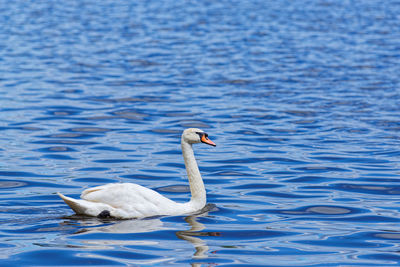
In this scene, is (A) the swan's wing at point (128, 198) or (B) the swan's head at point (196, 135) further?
(B) the swan's head at point (196, 135)

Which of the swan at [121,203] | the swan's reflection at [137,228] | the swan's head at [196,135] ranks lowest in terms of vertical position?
the swan's reflection at [137,228]

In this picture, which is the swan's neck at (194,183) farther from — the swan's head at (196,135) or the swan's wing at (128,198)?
the swan's wing at (128,198)

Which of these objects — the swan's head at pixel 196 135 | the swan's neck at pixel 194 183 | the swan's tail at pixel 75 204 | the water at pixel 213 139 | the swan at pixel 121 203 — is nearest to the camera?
the water at pixel 213 139

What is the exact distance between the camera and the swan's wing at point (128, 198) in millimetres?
10812

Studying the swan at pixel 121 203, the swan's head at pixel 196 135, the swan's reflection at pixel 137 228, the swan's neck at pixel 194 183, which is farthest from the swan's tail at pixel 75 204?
the swan's head at pixel 196 135

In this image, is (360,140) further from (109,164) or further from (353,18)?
(353,18)

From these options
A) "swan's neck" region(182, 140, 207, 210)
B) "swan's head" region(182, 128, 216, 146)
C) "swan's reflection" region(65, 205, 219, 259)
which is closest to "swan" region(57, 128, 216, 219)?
"swan's reflection" region(65, 205, 219, 259)

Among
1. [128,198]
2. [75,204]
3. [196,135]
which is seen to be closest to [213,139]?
[196,135]

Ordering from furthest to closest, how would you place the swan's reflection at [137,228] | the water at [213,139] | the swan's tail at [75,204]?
1. the swan's tail at [75,204]
2. the water at [213,139]
3. the swan's reflection at [137,228]

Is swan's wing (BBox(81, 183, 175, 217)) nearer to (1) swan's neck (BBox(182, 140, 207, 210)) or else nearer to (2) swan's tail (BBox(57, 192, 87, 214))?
(2) swan's tail (BBox(57, 192, 87, 214))

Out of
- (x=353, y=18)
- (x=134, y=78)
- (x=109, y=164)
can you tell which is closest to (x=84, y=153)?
(x=109, y=164)

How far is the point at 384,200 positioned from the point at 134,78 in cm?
1602

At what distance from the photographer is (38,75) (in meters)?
27.9

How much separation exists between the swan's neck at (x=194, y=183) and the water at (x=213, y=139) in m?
0.22
